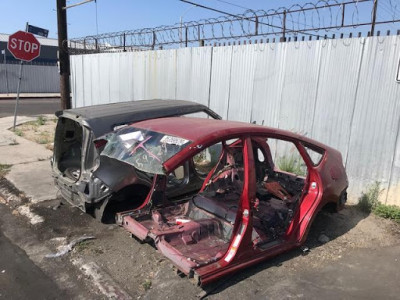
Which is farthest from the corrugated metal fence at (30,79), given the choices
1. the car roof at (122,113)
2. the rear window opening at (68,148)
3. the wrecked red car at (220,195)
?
the wrecked red car at (220,195)

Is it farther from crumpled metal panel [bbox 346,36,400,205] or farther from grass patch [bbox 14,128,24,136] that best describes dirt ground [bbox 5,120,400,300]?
grass patch [bbox 14,128,24,136]

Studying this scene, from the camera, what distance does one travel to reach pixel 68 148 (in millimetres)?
5809

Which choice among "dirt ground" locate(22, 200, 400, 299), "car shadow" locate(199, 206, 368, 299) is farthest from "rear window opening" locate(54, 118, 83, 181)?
"car shadow" locate(199, 206, 368, 299)

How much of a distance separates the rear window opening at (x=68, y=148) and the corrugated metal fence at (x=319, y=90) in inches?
129

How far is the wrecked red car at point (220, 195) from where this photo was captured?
137 inches

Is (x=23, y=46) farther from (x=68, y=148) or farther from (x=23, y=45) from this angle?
(x=68, y=148)

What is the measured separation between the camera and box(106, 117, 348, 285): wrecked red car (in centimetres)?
347

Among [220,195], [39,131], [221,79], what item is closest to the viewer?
[220,195]

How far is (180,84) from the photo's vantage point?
29.3ft

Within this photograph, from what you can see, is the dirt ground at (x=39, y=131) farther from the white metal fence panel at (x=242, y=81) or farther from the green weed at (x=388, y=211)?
the green weed at (x=388, y=211)

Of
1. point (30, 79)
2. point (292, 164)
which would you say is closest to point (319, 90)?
point (292, 164)

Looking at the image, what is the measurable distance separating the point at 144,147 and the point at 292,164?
12.1 ft

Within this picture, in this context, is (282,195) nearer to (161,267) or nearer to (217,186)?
(217,186)

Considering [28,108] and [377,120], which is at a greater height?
[377,120]
